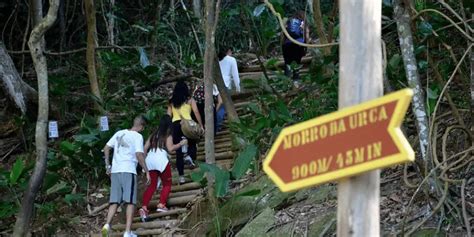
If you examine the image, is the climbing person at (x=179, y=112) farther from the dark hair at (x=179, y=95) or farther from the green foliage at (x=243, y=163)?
the green foliage at (x=243, y=163)

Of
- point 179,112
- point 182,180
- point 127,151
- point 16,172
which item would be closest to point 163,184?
point 182,180

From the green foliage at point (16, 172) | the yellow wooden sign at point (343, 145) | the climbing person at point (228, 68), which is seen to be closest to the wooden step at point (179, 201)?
the green foliage at point (16, 172)

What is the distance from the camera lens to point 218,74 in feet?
33.4

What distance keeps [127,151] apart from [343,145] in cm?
560

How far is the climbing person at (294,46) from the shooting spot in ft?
40.9

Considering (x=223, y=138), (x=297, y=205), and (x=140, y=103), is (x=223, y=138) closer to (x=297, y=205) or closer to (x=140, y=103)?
(x=140, y=103)

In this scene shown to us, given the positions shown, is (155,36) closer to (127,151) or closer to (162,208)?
(162,208)

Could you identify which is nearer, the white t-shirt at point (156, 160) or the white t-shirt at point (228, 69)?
the white t-shirt at point (156, 160)

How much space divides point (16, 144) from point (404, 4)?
7.81 metres

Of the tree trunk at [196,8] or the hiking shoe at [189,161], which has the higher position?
the tree trunk at [196,8]

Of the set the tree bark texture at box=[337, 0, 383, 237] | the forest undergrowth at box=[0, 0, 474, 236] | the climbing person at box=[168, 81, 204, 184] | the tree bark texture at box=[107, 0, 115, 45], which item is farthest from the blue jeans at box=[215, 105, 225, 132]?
the tree bark texture at box=[337, 0, 383, 237]

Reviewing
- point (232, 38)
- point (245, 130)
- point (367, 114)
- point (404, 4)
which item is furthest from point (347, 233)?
point (232, 38)

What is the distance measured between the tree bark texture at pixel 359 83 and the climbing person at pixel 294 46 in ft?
29.5

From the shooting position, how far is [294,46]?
12.7 metres
